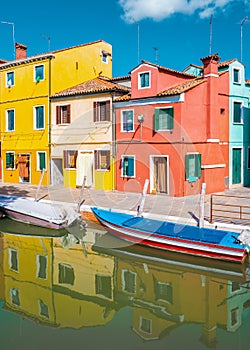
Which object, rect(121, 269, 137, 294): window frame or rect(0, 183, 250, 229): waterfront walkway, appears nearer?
rect(121, 269, 137, 294): window frame

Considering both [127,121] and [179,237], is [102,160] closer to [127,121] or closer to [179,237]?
[127,121]

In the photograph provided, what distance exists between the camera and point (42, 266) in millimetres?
13016

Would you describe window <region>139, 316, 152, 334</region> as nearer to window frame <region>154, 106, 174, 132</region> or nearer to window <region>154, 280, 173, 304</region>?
window <region>154, 280, 173, 304</region>

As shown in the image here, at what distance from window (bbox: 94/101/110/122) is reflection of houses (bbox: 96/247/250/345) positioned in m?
11.3

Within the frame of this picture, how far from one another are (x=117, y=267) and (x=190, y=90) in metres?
10.7

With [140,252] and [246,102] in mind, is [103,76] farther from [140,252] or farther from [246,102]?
[140,252]

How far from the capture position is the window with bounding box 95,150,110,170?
2234 cm

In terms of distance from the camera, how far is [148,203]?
17750 millimetres

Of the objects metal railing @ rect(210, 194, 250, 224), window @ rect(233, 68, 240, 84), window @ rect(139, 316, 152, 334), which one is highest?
window @ rect(233, 68, 240, 84)

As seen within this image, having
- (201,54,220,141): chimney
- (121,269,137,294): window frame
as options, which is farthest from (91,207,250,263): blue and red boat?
(201,54,220,141): chimney

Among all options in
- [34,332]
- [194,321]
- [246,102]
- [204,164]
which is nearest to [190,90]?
[204,164]

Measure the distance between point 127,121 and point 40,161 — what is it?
24.8 feet

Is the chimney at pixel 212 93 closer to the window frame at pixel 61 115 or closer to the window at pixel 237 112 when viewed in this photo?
the window at pixel 237 112

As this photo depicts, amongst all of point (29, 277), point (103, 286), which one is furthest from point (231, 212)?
point (29, 277)
